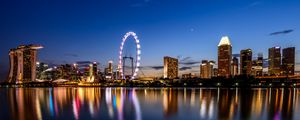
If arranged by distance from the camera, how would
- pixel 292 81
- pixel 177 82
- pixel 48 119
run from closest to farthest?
pixel 48 119, pixel 292 81, pixel 177 82

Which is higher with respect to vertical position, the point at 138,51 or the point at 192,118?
the point at 138,51

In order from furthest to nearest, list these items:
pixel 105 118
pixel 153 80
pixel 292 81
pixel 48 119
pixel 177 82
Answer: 1. pixel 177 82
2. pixel 153 80
3. pixel 292 81
4. pixel 105 118
5. pixel 48 119

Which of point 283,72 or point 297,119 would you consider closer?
point 297,119

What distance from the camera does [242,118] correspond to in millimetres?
24578

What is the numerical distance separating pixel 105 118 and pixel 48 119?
14.3ft

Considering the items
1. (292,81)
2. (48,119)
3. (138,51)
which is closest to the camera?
(48,119)

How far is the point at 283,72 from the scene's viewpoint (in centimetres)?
19712

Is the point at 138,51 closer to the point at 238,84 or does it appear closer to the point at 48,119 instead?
the point at 238,84

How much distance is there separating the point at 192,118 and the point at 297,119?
793cm

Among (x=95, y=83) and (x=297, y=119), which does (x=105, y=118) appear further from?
(x=95, y=83)

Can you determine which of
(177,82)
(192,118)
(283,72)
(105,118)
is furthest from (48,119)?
(283,72)

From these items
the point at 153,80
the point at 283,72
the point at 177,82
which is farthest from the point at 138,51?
the point at 283,72

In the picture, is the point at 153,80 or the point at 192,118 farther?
the point at 153,80

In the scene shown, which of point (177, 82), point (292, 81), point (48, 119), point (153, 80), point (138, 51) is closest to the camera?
point (48, 119)
